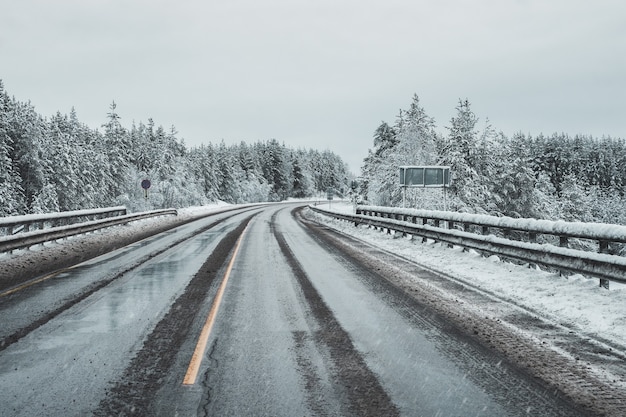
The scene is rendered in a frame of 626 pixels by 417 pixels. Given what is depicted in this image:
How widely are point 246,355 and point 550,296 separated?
5776 mm

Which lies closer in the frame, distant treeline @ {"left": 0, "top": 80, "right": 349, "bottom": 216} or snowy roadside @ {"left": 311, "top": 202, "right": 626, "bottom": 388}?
snowy roadside @ {"left": 311, "top": 202, "right": 626, "bottom": 388}

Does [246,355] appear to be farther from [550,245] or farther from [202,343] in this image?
[550,245]

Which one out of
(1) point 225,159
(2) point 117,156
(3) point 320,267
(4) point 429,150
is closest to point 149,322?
(3) point 320,267

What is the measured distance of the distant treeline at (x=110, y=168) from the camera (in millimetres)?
43219

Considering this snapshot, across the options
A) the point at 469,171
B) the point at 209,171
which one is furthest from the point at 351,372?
the point at 209,171

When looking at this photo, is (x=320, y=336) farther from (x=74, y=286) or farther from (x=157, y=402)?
(x=74, y=286)

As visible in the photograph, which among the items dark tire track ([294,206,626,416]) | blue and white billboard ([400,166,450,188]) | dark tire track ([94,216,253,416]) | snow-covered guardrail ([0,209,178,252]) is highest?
blue and white billboard ([400,166,450,188])

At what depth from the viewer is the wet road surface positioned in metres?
3.77

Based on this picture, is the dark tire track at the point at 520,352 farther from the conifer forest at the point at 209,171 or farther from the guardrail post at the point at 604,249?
the conifer forest at the point at 209,171

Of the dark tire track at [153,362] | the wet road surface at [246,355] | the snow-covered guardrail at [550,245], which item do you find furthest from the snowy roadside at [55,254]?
the snow-covered guardrail at [550,245]

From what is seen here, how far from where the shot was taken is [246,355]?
4.89 m

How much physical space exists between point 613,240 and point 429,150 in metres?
39.7

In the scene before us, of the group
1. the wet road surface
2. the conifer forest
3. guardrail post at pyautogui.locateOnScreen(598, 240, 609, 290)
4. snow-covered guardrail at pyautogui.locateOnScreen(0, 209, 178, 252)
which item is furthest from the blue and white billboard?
guardrail post at pyautogui.locateOnScreen(598, 240, 609, 290)

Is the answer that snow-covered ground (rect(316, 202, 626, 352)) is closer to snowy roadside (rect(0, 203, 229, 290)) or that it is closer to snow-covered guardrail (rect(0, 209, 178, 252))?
Result: snowy roadside (rect(0, 203, 229, 290))
